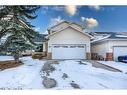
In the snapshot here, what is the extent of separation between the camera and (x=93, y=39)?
27.4 ft

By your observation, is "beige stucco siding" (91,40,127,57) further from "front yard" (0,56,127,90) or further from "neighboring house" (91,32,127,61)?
"front yard" (0,56,127,90)

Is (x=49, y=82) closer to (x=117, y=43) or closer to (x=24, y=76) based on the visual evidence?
(x=24, y=76)

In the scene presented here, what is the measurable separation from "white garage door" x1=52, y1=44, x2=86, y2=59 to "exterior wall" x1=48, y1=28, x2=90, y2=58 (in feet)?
0.46

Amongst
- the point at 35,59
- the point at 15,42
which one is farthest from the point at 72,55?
the point at 15,42

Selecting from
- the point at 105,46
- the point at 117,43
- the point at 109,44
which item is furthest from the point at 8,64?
the point at 117,43

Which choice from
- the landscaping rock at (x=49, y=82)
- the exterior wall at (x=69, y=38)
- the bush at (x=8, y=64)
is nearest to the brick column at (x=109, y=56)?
the exterior wall at (x=69, y=38)

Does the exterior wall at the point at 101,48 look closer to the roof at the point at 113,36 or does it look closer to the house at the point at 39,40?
the roof at the point at 113,36

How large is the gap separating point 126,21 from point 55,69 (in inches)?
92.1

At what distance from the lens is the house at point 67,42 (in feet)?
27.0

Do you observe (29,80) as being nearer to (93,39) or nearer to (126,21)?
(93,39)

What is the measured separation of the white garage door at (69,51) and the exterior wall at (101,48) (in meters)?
0.29

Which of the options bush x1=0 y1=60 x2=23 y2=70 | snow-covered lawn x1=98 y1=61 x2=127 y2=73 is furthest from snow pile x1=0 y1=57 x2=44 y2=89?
snow-covered lawn x1=98 y1=61 x2=127 y2=73

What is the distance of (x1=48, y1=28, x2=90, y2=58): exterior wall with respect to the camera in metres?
8.27

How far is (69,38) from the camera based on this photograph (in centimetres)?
830
